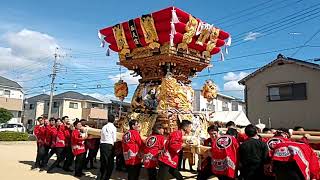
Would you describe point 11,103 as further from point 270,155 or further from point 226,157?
point 270,155

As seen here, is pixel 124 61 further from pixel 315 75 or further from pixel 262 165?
pixel 315 75

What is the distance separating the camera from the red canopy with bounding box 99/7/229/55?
851 cm

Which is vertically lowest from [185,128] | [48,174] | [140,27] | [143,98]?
[48,174]

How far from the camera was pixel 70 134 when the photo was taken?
9.67 metres

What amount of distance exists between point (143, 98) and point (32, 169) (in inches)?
154

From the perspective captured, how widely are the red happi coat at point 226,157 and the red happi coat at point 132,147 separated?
1.92 metres

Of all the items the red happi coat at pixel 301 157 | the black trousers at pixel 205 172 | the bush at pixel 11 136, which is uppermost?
the red happi coat at pixel 301 157

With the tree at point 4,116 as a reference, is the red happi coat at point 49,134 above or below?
below

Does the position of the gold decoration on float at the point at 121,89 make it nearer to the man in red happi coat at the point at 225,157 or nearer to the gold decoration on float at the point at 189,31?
the gold decoration on float at the point at 189,31

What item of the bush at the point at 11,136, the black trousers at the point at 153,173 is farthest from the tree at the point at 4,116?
the black trousers at the point at 153,173

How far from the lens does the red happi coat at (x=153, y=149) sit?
21.9ft

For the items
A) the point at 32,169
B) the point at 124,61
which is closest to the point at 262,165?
the point at 124,61

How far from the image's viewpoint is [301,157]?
4656 mm

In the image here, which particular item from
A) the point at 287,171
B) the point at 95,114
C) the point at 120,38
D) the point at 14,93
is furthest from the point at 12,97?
the point at 287,171
